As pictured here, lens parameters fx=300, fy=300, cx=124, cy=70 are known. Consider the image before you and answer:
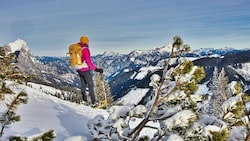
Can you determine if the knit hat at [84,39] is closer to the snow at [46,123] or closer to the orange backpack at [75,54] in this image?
the orange backpack at [75,54]

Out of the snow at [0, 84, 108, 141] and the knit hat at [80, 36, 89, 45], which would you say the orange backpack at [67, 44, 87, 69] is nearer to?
the knit hat at [80, 36, 89, 45]

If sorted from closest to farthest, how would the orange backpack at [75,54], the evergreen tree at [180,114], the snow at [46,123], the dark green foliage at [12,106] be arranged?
the evergreen tree at [180,114] < the dark green foliage at [12,106] < the snow at [46,123] < the orange backpack at [75,54]

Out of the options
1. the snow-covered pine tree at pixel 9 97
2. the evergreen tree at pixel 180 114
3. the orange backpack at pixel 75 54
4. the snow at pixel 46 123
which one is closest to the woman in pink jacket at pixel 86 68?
the orange backpack at pixel 75 54

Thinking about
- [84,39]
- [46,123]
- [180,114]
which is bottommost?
[46,123]

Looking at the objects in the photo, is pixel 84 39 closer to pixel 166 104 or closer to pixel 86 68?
pixel 86 68

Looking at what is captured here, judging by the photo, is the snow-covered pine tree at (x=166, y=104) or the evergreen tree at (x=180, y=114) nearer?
the evergreen tree at (x=180, y=114)

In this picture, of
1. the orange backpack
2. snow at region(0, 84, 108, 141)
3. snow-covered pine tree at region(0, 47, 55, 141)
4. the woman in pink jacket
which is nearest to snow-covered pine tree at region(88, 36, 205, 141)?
snow-covered pine tree at region(0, 47, 55, 141)

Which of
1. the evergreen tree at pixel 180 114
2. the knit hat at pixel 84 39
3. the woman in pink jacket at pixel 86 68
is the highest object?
the knit hat at pixel 84 39

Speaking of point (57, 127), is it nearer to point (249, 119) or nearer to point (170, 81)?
point (170, 81)

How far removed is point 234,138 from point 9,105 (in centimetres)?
282

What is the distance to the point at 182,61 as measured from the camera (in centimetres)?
401

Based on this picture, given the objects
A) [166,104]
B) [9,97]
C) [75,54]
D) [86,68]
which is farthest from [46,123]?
[166,104]

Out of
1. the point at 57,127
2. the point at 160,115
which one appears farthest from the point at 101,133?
the point at 57,127

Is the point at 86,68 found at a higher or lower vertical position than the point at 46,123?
higher
